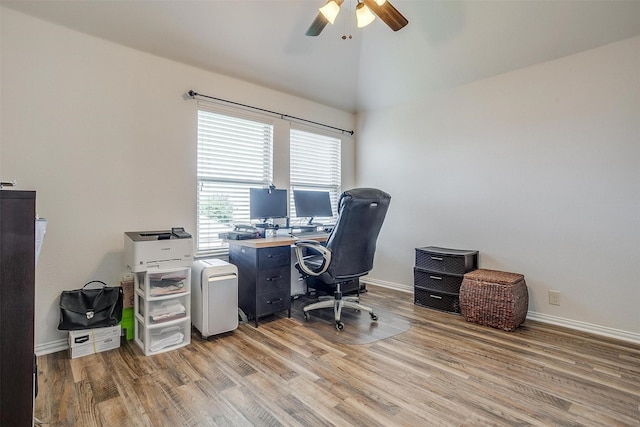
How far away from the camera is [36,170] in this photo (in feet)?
7.53

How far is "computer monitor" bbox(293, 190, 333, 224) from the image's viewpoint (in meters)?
3.70

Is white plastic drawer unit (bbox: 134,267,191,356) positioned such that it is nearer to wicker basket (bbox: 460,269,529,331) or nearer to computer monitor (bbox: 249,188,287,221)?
computer monitor (bbox: 249,188,287,221)

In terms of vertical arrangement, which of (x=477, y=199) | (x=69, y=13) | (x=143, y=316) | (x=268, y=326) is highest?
(x=69, y=13)

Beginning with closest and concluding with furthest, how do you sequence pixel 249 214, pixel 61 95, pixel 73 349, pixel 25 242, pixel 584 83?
pixel 25 242
pixel 73 349
pixel 61 95
pixel 584 83
pixel 249 214

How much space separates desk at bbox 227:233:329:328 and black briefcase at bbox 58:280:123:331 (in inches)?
39.3

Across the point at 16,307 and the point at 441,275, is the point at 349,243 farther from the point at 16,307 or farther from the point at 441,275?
the point at 16,307

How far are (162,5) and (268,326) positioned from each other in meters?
2.81

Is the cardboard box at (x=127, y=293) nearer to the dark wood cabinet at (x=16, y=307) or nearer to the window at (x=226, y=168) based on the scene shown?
the window at (x=226, y=168)

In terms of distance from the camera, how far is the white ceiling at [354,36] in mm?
2479

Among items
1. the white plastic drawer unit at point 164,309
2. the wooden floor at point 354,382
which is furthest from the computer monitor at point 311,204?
the white plastic drawer unit at point 164,309

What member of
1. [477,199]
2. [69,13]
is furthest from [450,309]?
[69,13]

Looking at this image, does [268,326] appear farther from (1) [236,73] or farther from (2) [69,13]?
(2) [69,13]

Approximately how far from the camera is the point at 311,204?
382 centimetres

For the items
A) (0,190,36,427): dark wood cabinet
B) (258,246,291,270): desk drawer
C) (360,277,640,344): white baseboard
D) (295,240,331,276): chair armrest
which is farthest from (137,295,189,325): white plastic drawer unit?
(360,277,640,344): white baseboard
